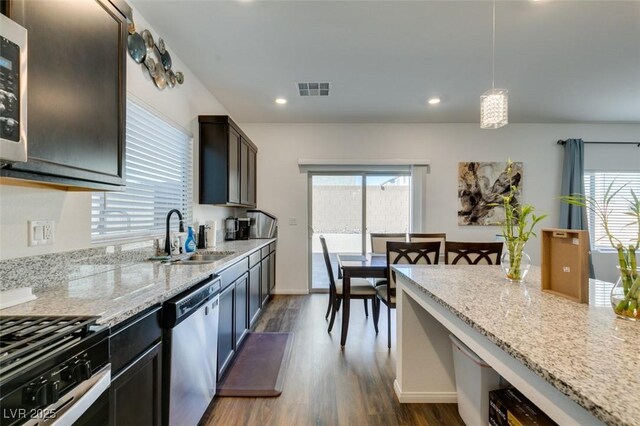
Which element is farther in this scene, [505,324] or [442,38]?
[442,38]

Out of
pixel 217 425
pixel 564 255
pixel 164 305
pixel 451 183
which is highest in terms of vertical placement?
pixel 451 183

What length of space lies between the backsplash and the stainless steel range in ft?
1.40

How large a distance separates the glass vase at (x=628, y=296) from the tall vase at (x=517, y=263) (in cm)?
55

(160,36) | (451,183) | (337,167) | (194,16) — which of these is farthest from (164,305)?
(451,183)

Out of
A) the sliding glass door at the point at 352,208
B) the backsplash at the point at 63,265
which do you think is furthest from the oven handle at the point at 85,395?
the sliding glass door at the point at 352,208

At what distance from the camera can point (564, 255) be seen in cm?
124

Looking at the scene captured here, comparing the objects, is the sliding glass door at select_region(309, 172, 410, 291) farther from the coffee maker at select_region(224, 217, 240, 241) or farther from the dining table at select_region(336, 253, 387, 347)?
the dining table at select_region(336, 253, 387, 347)

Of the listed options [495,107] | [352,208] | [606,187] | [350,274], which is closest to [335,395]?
[350,274]

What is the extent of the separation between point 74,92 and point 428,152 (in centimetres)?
445

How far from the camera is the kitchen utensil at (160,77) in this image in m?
2.37

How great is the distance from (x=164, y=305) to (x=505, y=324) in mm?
1368

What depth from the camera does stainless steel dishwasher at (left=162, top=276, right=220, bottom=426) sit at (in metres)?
1.33

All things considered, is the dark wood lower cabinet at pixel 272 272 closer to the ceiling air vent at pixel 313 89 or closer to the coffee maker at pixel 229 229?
the coffee maker at pixel 229 229

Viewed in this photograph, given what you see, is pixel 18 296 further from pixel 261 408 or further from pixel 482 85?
pixel 482 85
